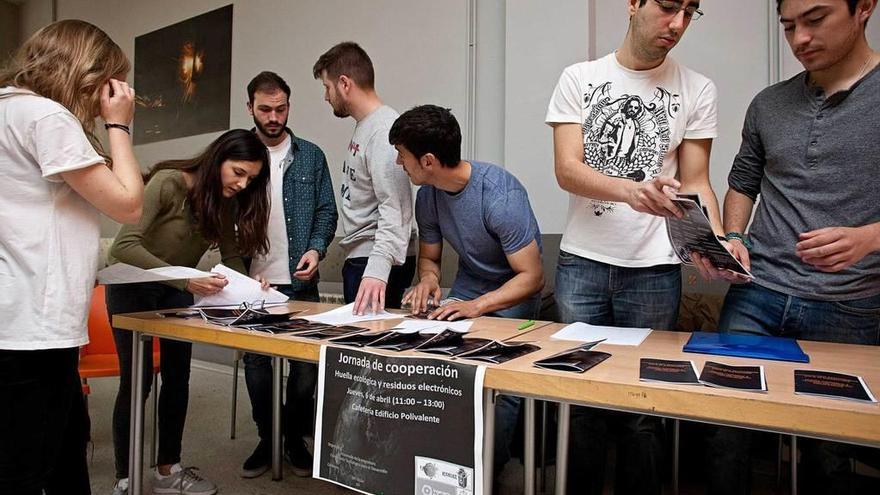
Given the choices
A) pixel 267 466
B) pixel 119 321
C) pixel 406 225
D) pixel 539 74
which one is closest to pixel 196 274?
pixel 119 321

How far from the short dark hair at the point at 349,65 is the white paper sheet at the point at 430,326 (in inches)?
38.1

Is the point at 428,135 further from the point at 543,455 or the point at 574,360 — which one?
the point at 543,455

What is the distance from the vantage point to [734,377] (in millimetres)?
780

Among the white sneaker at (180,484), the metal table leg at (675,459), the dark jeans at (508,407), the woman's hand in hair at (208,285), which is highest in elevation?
the woman's hand in hair at (208,285)

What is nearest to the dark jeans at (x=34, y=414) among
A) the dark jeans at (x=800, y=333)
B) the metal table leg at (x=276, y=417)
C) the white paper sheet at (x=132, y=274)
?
the white paper sheet at (x=132, y=274)

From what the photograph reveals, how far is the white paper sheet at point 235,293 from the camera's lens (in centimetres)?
163

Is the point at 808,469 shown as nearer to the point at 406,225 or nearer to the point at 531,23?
the point at 406,225

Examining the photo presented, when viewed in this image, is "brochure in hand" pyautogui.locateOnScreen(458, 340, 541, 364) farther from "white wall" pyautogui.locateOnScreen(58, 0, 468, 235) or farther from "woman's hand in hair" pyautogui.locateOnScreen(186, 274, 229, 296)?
"white wall" pyautogui.locateOnScreen(58, 0, 468, 235)

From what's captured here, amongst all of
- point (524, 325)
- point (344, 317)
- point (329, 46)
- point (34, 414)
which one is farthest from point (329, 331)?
point (329, 46)

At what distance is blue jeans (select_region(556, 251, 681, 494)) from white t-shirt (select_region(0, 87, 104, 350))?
109 centimetres

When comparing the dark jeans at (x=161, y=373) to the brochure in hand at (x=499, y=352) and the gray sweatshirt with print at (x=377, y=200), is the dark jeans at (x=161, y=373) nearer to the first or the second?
the gray sweatshirt with print at (x=377, y=200)

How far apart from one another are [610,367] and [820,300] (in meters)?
0.58

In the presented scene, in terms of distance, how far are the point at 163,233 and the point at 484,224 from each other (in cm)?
98

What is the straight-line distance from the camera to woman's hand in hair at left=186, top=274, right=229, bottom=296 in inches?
62.7
